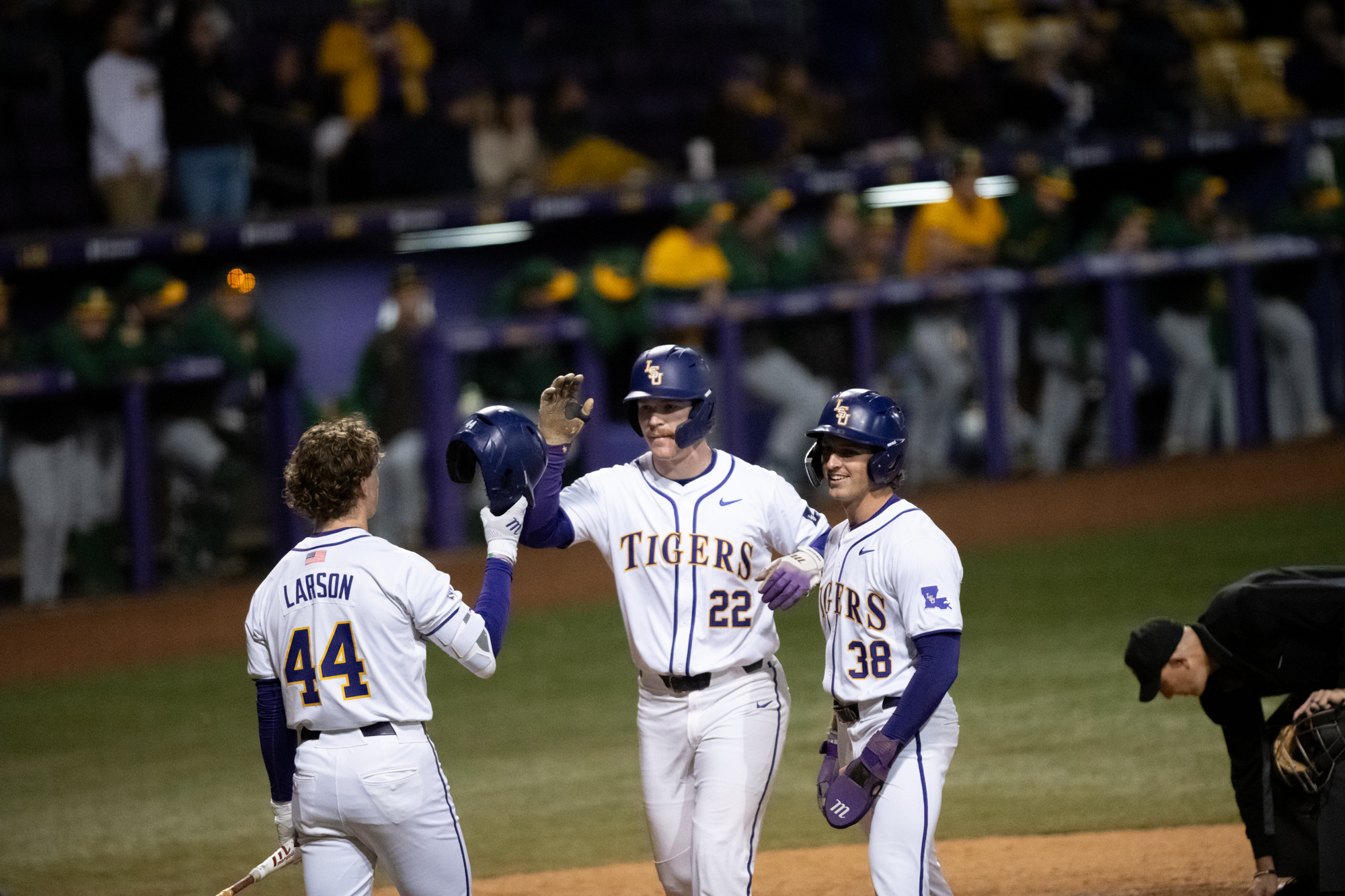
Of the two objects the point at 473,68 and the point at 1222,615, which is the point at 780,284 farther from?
the point at 1222,615

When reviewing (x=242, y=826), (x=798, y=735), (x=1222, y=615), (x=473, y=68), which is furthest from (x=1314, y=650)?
(x=473, y=68)

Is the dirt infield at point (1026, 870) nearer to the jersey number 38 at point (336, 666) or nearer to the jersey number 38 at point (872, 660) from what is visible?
the jersey number 38 at point (872, 660)

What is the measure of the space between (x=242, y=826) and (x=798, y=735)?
2416 mm

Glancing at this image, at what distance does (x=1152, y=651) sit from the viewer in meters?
4.28

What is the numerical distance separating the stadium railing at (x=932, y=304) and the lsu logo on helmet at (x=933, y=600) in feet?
21.8

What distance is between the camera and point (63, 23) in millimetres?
11188

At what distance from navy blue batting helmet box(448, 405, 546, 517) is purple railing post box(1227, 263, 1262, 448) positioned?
31.1 ft

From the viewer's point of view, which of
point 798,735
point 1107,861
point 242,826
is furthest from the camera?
point 798,735

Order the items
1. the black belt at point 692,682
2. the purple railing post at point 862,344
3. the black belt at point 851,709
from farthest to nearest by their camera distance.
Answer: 1. the purple railing post at point 862,344
2. the black belt at point 692,682
3. the black belt at point 851,709

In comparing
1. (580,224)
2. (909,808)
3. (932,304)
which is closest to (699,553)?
(909,808)

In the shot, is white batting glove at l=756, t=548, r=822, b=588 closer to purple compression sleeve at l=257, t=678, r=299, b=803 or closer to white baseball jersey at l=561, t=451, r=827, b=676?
white baseball jersey at l=561, t=451, r=827, b=676

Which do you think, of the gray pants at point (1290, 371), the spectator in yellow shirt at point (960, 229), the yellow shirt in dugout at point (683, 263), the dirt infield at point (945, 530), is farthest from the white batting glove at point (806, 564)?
the gray pants at point (1290, 371)

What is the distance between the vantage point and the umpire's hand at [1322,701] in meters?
4.23

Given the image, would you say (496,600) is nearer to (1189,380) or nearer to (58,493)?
(58,493)
